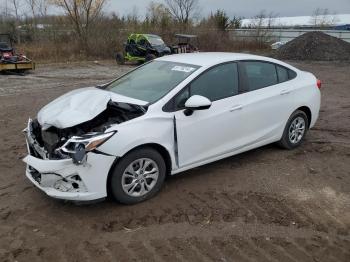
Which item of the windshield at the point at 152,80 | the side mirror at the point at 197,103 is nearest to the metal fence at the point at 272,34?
the windshield at the point at 152,80

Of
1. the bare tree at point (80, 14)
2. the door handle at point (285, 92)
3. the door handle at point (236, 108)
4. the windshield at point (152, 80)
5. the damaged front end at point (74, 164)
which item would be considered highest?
the bare tree at point (80, 14)

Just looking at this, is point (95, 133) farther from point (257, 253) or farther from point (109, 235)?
point (257, 253)

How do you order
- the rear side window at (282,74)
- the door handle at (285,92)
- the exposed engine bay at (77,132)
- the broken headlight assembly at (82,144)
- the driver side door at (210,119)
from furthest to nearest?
the rear side window at (282,74) < the door handle at (285,92) < the driver side door at (210,119) < the exposed engine bay at (77,132) < the broken headlight assembly at (82,144)

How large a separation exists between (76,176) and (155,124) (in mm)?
1015

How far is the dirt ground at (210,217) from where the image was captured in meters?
3.54

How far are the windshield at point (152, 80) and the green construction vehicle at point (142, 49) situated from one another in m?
15.2

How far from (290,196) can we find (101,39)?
2357 cm

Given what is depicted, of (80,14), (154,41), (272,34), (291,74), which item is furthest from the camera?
(272,34)

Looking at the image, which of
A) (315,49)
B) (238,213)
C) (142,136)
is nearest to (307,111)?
(238,213)

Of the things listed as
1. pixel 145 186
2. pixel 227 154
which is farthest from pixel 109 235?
pixel 227 154

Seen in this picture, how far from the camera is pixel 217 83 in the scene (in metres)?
5.04

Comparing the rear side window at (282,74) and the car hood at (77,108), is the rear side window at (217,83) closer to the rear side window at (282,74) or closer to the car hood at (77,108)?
the car hood at (77,108)

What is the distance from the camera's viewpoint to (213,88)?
16.3 feet

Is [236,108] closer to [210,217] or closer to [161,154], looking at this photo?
[161,154]
